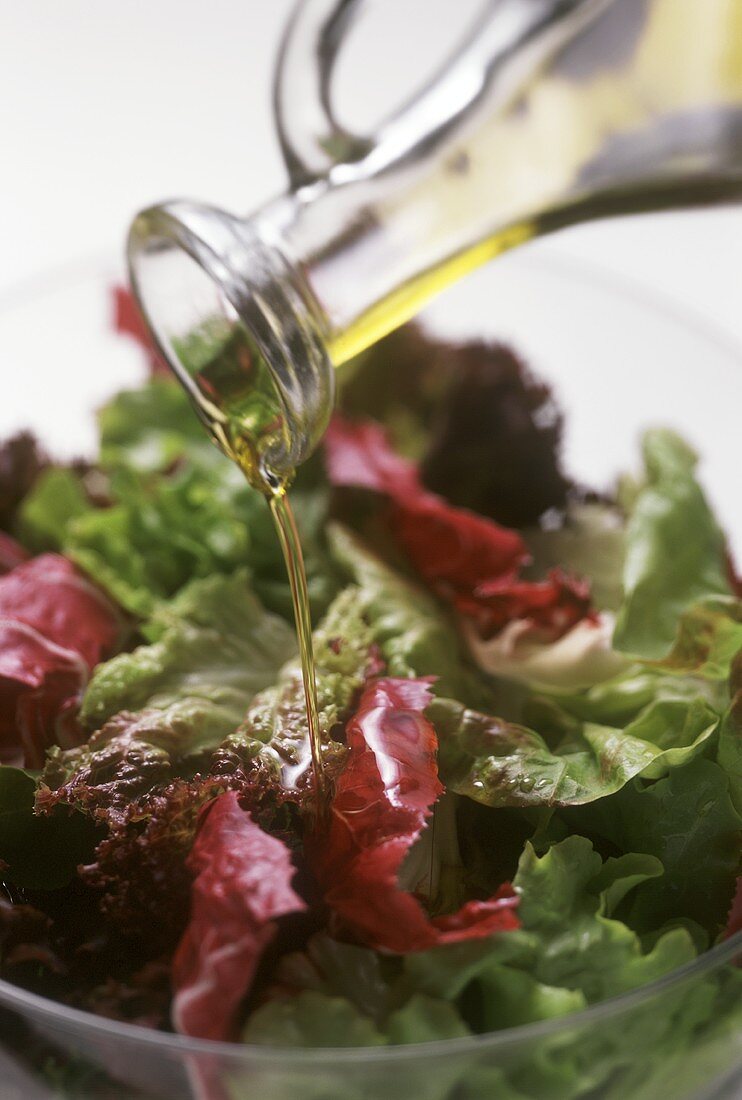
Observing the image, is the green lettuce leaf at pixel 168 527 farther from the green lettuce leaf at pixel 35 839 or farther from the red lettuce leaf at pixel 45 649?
the green lettuce leaf at pixel 35 839

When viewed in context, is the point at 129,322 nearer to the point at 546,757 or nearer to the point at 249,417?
the point at 249,417

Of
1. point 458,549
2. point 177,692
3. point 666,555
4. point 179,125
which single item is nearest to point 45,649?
point 177,692

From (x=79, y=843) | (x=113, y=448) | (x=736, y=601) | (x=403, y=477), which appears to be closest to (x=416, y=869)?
(x=79, y=843)

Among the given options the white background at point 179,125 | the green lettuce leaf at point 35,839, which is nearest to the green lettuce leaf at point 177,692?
the green lettuce leaf at point 35,839

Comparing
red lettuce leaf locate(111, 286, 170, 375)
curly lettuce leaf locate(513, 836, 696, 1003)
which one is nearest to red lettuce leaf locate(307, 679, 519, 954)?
curly lettuce leaf locate(513, 836, 696, 1003)

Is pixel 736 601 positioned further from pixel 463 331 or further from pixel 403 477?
pixel 463 331

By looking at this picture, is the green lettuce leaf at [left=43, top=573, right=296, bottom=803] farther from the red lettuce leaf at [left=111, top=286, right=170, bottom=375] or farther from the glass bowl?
the red lettuce leaf at [left=111, top=286, right=170, bottom=375]
